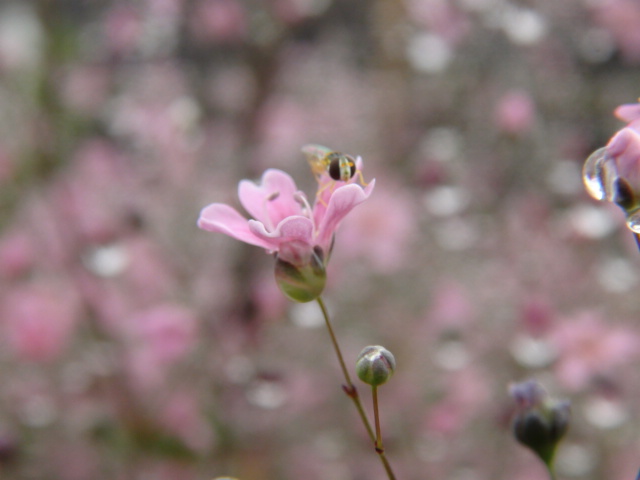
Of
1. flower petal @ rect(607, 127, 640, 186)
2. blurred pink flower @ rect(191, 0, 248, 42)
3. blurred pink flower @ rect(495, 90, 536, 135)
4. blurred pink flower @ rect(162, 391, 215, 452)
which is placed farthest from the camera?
blurred pink flower @ rect(191, 0, 248, 42)

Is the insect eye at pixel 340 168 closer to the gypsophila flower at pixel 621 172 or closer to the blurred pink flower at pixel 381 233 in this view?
the gypsophila flower at pixel 621 172

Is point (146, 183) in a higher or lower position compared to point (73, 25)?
lower

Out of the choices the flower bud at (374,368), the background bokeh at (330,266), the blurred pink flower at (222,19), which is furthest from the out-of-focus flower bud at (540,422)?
the blurred pink flower at (222,19)

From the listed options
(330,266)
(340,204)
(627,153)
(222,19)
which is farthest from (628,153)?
(222,19)

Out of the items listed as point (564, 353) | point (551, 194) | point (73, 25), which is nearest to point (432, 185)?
point (551, 194)

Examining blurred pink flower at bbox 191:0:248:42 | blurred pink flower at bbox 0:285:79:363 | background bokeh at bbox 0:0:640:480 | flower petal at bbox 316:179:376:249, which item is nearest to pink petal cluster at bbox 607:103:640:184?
flower petal at bbox 316:179:376:249

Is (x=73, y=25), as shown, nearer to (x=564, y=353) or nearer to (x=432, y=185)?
(x=432, y=185)

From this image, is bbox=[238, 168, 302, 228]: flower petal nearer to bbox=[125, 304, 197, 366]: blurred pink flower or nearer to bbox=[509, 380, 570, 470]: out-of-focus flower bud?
bbox=[509, 380, 570, 470]: out-of-focus flower bud

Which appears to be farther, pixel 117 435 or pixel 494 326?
pixel 494 326
